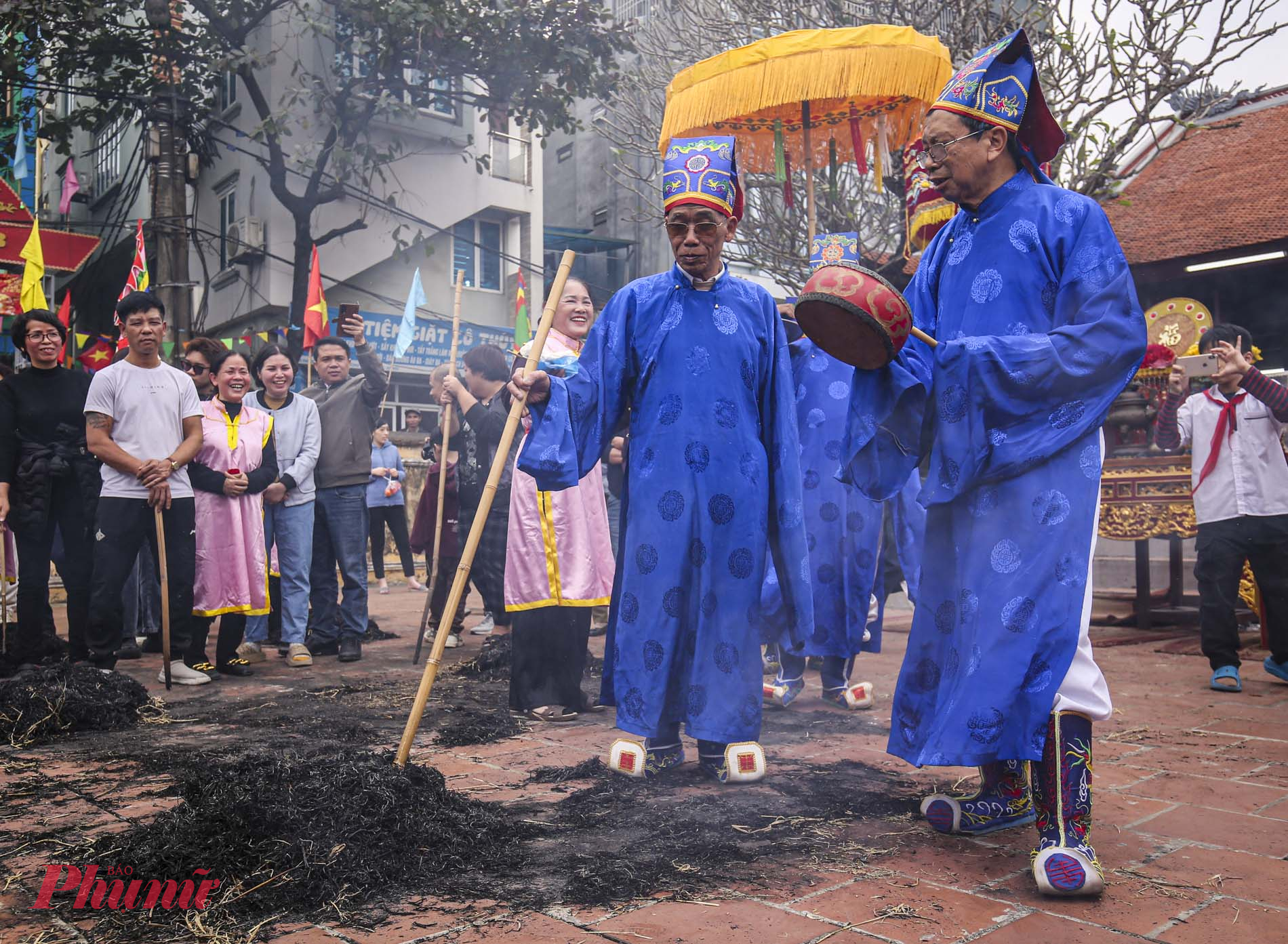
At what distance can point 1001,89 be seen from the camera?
2.78m

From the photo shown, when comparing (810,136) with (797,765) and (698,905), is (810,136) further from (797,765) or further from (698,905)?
(698,905)

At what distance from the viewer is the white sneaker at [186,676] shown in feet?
18.2

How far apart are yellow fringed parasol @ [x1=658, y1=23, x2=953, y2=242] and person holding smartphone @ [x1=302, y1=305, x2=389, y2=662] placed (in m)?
2.51

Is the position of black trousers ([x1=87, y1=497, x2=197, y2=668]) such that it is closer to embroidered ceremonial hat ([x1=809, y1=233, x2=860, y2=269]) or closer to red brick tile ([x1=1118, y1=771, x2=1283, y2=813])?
embroidered ceremonial hat ([x1=809, y1=233, x2=860, y2=269])

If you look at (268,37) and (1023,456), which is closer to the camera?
(1023,456)

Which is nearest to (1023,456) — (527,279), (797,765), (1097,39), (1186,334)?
(797,765)

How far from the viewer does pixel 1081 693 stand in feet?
8.23

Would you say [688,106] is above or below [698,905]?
above

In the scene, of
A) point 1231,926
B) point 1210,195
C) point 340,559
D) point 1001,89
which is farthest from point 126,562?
point 1210,195

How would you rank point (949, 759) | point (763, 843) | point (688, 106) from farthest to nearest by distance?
1. point (688, 106)
2. point (763, 843)
3. point (949, 759)

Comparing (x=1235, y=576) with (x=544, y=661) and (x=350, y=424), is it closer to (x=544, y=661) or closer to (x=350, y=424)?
(x=544, y=661)

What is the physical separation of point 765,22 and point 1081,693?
10771mm

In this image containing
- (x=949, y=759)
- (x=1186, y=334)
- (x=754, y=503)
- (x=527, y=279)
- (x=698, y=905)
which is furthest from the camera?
(x=527, y=279)

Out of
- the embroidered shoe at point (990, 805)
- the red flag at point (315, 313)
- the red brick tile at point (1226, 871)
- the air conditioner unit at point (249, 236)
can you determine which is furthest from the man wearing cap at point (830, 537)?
the air conditioner unit at point (249, 236)
